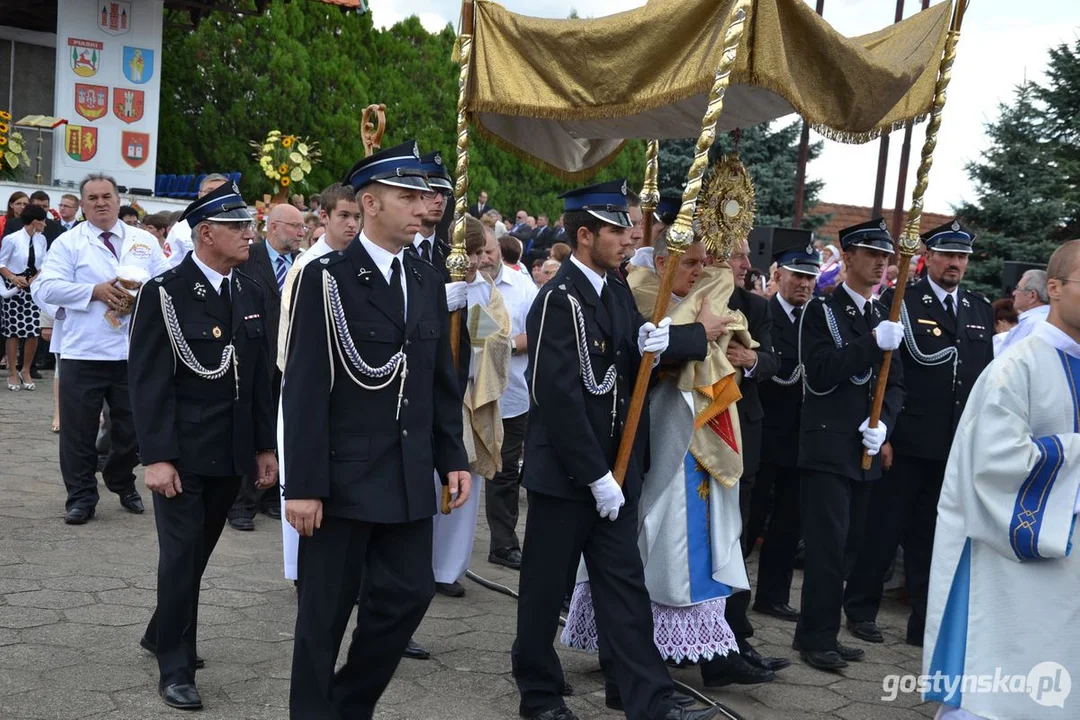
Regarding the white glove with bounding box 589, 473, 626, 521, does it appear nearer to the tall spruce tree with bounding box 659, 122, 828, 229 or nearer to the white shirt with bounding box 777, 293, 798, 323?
the white shirt with bounding box 777, 293, 798, 323

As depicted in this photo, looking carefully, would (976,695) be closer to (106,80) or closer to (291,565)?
(291,565)

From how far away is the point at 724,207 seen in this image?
17.9 ft

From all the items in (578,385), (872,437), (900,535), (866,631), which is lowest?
(866,631)

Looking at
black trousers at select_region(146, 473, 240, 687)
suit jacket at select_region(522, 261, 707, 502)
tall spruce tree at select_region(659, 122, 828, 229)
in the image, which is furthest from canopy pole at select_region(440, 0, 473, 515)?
tall spruce tree at select_region(659, 122, 828, 229)

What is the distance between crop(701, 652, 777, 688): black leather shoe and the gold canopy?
2.40 metres

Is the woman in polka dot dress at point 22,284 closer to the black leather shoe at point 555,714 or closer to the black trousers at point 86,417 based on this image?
the black trousers at point 86,417

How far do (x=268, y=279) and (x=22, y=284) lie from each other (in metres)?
7.10

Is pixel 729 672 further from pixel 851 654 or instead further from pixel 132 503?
pixel 132 503

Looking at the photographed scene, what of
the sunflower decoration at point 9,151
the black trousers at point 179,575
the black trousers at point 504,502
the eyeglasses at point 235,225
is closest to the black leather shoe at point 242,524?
the black trousers at point 504,502

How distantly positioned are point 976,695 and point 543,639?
1681 millimetres

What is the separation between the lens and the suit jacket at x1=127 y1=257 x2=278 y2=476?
15.7 ft

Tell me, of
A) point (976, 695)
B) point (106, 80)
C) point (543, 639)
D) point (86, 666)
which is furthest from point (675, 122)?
point (106, 80)

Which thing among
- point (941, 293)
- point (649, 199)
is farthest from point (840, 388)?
point (649, 199)

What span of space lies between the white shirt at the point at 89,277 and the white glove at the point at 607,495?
3.83 meters
